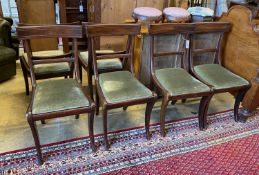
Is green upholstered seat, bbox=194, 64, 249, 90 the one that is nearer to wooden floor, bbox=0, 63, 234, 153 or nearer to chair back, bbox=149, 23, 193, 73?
chair back, bbox=149, 23, 193, 73

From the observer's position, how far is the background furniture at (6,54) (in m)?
2.87

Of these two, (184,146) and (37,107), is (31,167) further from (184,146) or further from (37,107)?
(184,146)

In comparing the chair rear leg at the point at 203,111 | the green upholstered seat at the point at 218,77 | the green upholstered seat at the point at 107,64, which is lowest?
the chair rear leg at the point at 203,111

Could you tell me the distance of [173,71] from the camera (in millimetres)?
2322

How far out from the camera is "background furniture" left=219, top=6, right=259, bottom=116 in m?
2.30

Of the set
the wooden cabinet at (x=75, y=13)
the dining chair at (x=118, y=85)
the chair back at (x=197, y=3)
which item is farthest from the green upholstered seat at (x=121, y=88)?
the chair back at (x=197, y=3)

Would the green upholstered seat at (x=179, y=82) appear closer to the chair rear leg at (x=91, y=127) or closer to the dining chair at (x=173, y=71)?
the dining chair at (x=173, y=71)

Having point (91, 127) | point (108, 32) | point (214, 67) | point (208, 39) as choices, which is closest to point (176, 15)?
point (208, 39)

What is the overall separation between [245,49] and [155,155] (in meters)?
1.43

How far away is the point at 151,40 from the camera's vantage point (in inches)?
86.4

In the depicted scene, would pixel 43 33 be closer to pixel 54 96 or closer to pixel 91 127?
pixel 54 96

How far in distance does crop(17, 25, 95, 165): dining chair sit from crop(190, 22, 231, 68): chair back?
1.15m

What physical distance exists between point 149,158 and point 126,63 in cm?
97

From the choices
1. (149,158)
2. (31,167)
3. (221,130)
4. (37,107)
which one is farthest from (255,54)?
(31,167)
